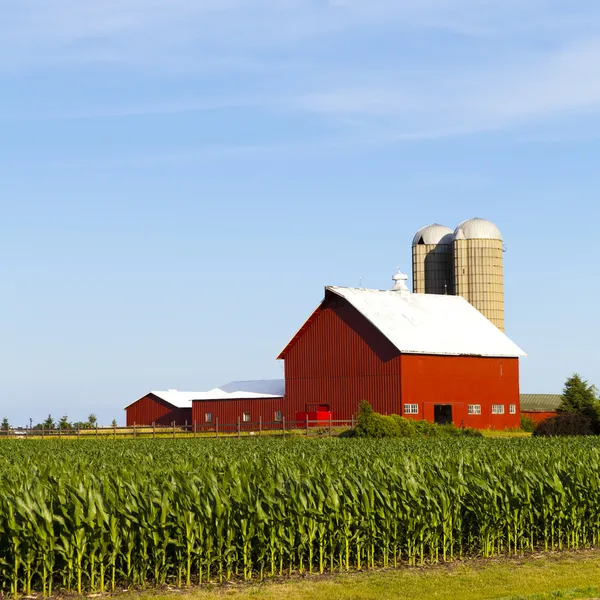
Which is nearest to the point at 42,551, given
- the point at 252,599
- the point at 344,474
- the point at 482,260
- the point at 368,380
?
the point at 252,599

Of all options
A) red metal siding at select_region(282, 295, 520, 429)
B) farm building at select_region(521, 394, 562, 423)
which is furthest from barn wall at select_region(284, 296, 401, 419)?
farm building at select_region(521, 394, 562, 423)

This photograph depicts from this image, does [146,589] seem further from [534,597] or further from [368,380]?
[368,380]

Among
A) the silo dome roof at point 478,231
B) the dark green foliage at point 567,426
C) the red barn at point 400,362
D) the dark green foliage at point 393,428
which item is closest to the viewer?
the dark green foliage at point 393,428

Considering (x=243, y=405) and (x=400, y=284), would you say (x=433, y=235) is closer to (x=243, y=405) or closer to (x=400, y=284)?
(x=400, y=284)

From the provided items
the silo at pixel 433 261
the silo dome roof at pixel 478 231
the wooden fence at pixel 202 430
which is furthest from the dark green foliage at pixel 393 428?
the silo at pixel 433 261

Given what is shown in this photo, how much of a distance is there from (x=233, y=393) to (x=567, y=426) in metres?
27.3

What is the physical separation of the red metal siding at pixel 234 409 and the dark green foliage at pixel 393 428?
16.9 metres

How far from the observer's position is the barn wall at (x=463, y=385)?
63.2m

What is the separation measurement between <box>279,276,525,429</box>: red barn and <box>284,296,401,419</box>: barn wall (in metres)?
0.06

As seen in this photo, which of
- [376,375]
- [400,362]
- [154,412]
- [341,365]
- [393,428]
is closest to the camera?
[393,428]

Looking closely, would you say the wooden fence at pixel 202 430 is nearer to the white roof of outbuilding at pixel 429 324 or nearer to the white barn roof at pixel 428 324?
the white roof of outbuilding at pixel 429 324

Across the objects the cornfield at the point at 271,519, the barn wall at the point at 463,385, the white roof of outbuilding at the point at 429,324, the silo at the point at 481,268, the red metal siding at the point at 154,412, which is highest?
the silo at the point at 481,268

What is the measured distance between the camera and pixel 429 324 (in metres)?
67.4

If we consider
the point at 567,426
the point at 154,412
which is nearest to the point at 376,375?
the point at 567,426
